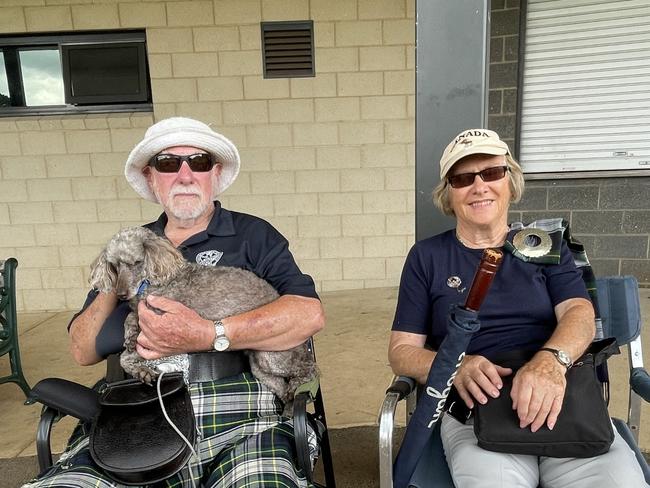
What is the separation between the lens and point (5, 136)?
15.7 feet

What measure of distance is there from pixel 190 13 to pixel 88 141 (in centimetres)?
150

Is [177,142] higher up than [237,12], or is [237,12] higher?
[237,12]

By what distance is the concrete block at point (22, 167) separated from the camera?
485 centimetres

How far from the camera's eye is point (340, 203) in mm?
4973

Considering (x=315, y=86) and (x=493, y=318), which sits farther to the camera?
(x=315, y=86)

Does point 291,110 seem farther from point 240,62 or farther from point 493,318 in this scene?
point 493,318

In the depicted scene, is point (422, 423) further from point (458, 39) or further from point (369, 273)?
point (369, 273)

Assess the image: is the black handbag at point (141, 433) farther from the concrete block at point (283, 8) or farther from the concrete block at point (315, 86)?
the concrete block at point (283, 8)

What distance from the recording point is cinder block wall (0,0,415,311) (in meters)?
4.64

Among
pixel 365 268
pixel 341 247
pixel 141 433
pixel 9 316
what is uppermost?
pixel 141 433

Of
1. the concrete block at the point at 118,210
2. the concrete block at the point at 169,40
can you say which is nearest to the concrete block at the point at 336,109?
the concrete block at the point at 169,40

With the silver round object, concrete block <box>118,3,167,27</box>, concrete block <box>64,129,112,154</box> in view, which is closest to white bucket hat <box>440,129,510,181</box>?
the silver round object

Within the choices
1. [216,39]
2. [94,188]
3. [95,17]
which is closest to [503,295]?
[216,39]

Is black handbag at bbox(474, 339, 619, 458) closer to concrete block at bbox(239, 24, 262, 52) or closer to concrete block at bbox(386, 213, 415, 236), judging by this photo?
concrete block at bbox(386, 213, 415, 236)
